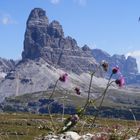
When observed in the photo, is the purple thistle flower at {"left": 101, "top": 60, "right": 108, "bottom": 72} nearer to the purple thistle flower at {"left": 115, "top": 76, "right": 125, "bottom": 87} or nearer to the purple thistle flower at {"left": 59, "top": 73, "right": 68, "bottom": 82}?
the purple thistle flower at {"left": 115, "top": 76, "right": 125, "bottom": 87}

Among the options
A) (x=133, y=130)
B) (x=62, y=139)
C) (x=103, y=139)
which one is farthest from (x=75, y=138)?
(x=133, y=130)

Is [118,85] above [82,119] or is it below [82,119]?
above

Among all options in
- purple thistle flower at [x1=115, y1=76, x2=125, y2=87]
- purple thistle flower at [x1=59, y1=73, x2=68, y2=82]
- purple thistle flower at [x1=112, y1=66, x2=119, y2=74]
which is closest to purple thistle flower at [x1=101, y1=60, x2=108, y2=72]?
purple thistle flower at [x1=112, y1=66, x2=119, y2=74]

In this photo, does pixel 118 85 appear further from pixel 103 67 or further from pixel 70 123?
pixel 70 123

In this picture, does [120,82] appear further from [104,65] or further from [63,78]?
[63,78]

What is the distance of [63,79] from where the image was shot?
22.8 ft

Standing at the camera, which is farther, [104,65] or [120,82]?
[104,65]

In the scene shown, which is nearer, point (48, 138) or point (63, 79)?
point (48, 138)

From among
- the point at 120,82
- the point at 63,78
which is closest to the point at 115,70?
the point at 120,82

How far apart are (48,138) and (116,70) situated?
1380mm

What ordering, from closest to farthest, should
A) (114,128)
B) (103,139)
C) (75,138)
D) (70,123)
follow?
1. (103,139)
2. (75,138)
3. (70,123)
4. (114,128)

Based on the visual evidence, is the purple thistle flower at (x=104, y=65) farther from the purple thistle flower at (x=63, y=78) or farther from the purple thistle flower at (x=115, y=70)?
the purple thistle flower at (x=63, y=78)

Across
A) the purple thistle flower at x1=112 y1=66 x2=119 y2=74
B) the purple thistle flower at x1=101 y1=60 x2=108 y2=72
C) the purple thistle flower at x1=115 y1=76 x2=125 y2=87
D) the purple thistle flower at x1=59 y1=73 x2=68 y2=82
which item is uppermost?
the purple thistle flower at x1=101 y1=60 x2=108 y2=72

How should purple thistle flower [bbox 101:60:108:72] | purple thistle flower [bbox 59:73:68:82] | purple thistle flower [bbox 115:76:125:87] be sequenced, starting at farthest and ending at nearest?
purple thistle flower [bbox 59:73:68:82] → purple thistle flower [bbox 101:60:108:72] → purple thistle flower [bbox 115:76:125:87]
